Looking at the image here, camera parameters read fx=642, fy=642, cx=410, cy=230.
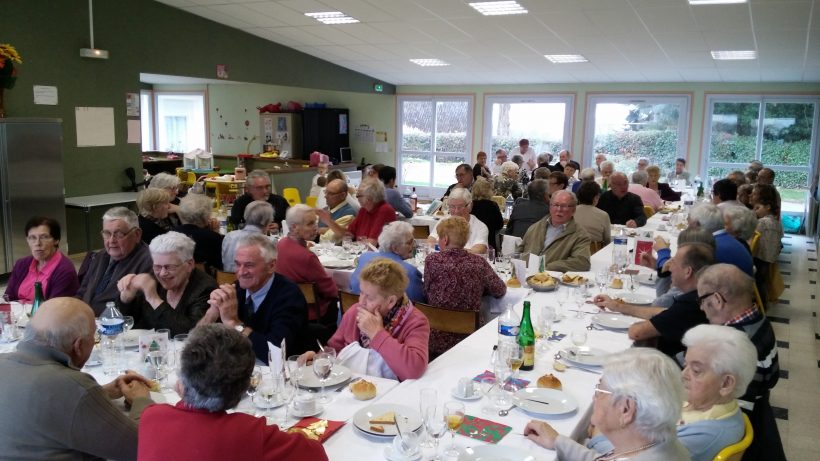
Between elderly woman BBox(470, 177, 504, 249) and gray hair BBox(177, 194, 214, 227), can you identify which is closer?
gray hair BBox(177, 194, 214, 227)

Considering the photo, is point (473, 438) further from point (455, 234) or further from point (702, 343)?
point (455, 234)

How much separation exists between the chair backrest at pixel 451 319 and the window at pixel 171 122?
50.9ft

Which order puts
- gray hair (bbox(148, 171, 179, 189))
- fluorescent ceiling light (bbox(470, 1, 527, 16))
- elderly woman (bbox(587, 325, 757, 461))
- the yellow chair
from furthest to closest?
the yellow chair < fluorescent ceiling light (bbox(470, 1, 527, 16)) < gray hair (bbox(148, 171, 179, 189)) < elderly woman (bbox(587, 325, 757, 461))

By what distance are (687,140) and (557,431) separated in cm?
Answer: 1219

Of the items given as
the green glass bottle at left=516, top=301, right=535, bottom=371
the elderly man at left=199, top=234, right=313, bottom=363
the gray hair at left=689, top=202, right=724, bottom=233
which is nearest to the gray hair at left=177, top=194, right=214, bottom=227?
the elderly man at left=199, top=234, right=313, bottom=363

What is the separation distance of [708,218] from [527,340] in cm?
261

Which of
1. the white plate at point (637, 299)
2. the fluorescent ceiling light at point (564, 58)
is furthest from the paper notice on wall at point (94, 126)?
the white plate at point (637, 299)

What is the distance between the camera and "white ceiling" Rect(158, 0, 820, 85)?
302 inches

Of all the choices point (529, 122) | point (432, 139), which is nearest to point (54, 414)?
point (529, 122)

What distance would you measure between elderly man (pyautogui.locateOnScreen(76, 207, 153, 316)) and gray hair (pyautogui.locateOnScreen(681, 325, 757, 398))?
3.10 meters

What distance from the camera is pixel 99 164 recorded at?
8852mm

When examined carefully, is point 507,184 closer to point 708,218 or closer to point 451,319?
point 708,218

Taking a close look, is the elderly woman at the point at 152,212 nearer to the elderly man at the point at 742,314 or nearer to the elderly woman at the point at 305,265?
the elderly woman at the point at 305,265

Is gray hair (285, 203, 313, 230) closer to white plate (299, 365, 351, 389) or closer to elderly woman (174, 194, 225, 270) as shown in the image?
elderly woman (174, 194, 225, 270)
